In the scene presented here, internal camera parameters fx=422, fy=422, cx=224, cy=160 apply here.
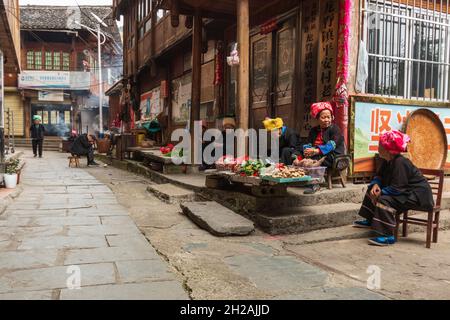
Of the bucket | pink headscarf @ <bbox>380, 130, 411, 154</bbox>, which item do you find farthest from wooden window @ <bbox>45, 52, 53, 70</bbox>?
pink headscarf @ <bbox>380, 130, 411, 154</bbox>

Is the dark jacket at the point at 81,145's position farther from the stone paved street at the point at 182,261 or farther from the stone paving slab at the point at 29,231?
the stone paving slab at the point at 29,231

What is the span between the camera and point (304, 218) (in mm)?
5656

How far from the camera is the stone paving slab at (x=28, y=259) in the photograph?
3980 mm

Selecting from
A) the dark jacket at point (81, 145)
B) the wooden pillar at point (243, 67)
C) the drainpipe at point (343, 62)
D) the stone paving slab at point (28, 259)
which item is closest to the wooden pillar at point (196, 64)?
the wooden pillar at point (243, 67)

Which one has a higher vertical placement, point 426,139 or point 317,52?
point 317,52

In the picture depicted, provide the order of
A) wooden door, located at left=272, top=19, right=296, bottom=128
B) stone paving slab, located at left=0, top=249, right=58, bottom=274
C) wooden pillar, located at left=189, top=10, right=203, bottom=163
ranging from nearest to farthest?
stone paving slab, located at left=0, top=249, right=58, bottom=274 → wooden door, located at left=272, top=19, right=296, bottom=128 → wooden pillar, located at left=189, top=10, right=203, bottom=163

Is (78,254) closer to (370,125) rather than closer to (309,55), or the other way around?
(370,125)

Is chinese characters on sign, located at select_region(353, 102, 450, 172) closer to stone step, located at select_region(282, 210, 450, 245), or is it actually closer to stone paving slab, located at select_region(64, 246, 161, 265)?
stone step, located at select_region(282, 210, 450, 245)

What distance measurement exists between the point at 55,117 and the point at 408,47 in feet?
95.5

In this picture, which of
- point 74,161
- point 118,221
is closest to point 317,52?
point 118,221

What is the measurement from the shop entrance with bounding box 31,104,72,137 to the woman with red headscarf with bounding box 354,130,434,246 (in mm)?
29784

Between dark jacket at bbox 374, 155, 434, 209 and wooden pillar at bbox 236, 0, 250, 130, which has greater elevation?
wooden pillar at bbox 236, 0, 250, 130

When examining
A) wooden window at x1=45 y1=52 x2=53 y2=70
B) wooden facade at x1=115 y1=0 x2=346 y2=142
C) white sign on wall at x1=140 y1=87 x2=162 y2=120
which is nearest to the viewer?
wooden facade at x1=115 y1=0 x2=346 y2=142

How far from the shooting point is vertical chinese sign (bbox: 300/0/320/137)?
24.6 feet
